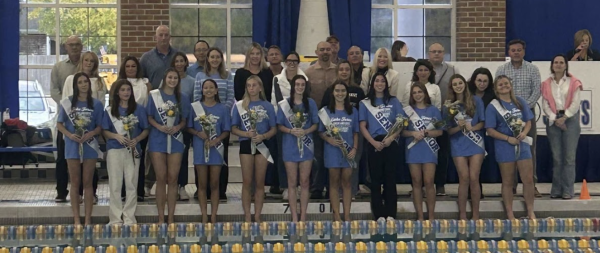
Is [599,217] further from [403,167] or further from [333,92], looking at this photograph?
[333,92]

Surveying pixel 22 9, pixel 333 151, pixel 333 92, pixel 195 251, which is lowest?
pixel 195 251

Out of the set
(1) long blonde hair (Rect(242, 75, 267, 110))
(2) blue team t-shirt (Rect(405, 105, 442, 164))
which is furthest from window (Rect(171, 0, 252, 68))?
(2) blue team t-shirt (Rect(405, 105, 442, 164))

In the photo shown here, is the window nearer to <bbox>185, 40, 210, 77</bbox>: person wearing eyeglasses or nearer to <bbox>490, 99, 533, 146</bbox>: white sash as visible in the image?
<bbox>185, 40, 210, 77</bbox>: person wearing eyeglasses

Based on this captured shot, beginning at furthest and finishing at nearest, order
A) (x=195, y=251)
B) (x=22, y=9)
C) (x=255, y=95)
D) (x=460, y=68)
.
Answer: (x=22, y=9)
(x=460, y=68)
(x=255, y=95)
(x=195, y=251)

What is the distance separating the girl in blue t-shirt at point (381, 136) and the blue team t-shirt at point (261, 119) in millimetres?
876

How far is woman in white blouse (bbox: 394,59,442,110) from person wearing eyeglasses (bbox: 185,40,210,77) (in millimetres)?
2092

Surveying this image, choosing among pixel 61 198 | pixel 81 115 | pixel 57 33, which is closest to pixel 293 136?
pixel 81 115

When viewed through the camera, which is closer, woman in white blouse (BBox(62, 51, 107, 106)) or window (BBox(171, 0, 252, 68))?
woman in white blouse (BBox(62, 51, 107, 106))

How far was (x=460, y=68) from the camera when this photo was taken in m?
11.3

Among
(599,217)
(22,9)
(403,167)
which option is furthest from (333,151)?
(22,9)

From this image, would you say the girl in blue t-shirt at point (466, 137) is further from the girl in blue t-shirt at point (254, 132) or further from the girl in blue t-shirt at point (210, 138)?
the girl in blue t-shirt at point (210, 138)

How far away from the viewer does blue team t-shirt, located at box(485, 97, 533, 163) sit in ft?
31.6

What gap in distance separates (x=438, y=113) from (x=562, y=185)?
1857 millimetres

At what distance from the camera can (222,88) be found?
381 inches
